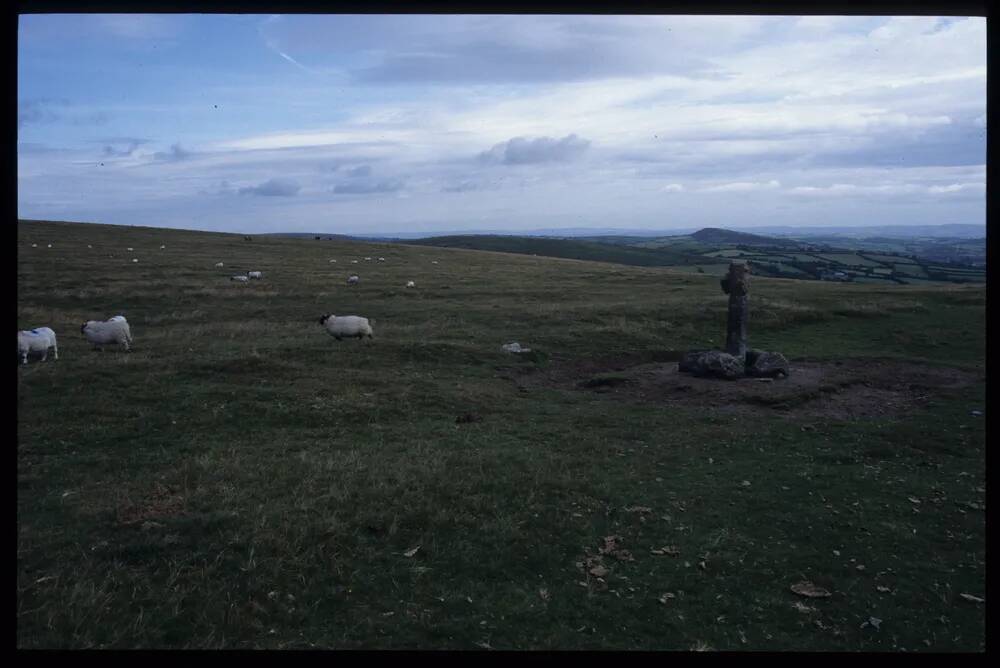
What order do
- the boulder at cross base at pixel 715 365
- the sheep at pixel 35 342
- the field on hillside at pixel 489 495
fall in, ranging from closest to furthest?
the field on hillside at pixel 489 495 → the sheep at pixel 35 342 → the boulder at cross base at pixel 715 365

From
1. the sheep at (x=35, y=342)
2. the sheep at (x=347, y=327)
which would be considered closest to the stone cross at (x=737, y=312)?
the sheep at (x=347, y=327)

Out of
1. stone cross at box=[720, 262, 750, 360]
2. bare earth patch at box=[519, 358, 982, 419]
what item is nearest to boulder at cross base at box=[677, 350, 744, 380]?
bare earth patch at box=[519, 358, 982, 419]

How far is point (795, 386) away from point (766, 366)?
4.82 ft

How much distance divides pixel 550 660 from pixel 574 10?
Answer: 11.5 feet

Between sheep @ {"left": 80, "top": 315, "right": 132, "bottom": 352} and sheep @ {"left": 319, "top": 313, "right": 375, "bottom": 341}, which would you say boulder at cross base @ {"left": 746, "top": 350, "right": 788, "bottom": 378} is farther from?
sheep @ {"left": 80, "top": 315, "right": 132, "bottom": 352}

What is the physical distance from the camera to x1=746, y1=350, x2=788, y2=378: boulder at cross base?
20.4m

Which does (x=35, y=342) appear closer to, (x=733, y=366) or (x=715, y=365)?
(x=715, y=365)

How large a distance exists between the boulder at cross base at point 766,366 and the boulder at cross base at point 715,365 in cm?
32

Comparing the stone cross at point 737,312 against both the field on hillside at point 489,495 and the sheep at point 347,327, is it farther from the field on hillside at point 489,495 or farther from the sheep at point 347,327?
the sheep at point 347,327

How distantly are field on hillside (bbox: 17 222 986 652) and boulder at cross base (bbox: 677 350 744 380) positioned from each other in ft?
2.12

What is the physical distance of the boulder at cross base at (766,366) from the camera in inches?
802
